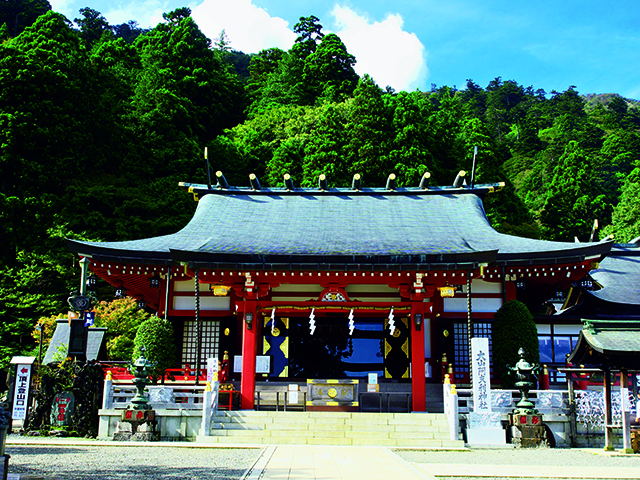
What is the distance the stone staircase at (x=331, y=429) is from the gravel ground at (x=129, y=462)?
1402 mm

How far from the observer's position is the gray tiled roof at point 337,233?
1587cm

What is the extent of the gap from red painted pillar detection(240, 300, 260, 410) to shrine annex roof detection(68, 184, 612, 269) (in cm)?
167

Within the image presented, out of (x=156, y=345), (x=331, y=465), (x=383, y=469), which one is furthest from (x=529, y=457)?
(x=156, y=345)

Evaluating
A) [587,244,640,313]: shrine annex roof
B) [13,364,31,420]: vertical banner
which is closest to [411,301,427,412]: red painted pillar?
[587,244,640,313]: shrine annex roof

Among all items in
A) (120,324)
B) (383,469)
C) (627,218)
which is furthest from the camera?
(627,218)

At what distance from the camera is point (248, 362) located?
1598 centimetres

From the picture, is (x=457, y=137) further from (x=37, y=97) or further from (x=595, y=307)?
(x=37, y=97)

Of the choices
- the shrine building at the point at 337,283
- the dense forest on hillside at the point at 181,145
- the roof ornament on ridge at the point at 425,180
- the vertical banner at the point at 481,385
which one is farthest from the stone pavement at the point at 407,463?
the dense forest on hillside at the point at 181,145

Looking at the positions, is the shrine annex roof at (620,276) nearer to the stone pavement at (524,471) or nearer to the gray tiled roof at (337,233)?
the gray tiled roof at (337,233)

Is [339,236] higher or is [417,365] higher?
[339,236]

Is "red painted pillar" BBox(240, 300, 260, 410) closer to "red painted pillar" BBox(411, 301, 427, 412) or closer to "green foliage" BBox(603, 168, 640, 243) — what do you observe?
"red painted pillar" BBox(411, 301, 427, 412)

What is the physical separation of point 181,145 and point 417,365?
105 ft

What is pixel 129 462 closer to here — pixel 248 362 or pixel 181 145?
pixel 248 362

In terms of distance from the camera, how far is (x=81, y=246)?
16.2m
